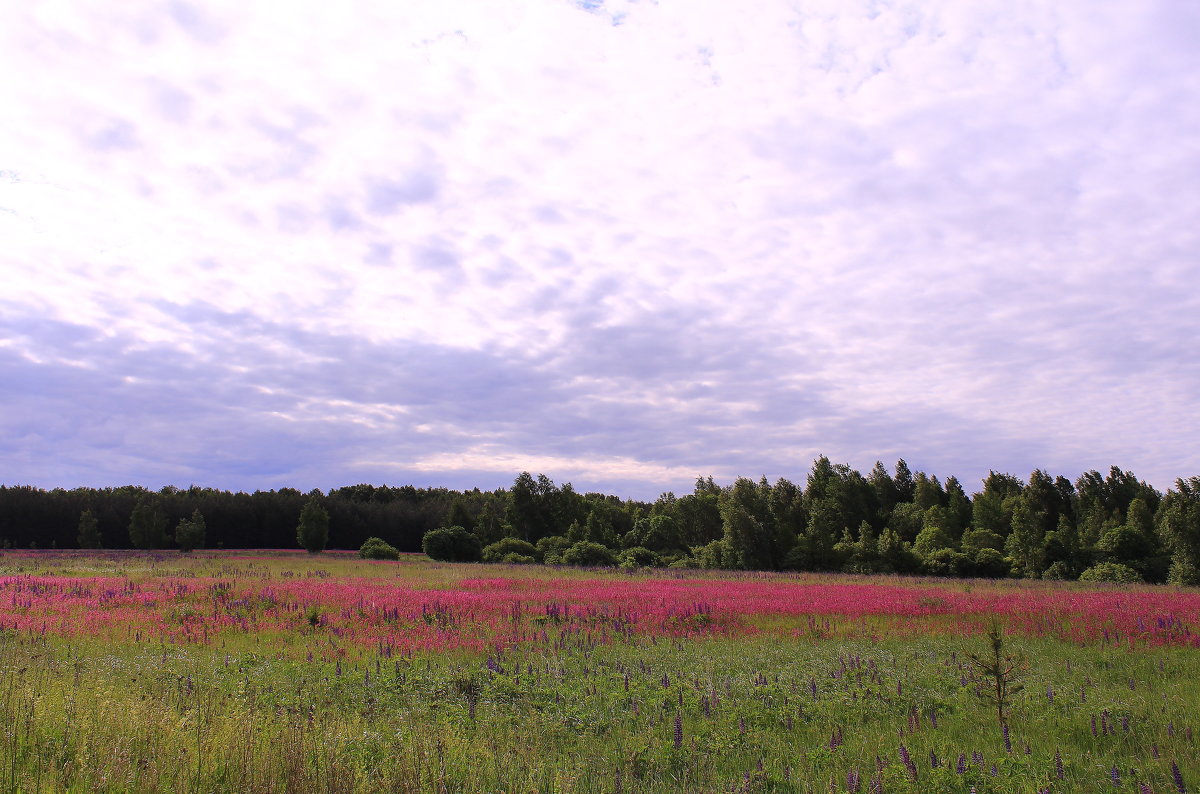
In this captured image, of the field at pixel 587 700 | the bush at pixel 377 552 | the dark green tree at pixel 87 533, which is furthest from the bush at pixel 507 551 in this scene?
the dark green tree at pixel 87 533

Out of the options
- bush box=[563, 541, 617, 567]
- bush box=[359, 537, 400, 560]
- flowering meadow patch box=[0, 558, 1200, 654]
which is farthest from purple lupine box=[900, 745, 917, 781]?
bush box=[359, 537, 400, 560]

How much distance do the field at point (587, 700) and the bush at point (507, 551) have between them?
3074 centimetres

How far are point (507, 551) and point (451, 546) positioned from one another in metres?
4.26

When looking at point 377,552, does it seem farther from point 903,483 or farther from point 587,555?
point 903,483

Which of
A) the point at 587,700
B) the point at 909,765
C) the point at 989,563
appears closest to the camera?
the point at 909,765

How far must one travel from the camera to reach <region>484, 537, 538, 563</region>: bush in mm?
48156

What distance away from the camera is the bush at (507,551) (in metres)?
48.2

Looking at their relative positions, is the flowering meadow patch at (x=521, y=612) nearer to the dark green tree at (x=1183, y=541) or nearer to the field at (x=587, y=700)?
the field at (x=587, y=700)

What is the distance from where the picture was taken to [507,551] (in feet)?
163

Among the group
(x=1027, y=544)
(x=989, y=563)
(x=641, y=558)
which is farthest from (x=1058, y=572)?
(x=641, y=558)

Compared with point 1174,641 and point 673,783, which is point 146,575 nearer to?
point 673,783

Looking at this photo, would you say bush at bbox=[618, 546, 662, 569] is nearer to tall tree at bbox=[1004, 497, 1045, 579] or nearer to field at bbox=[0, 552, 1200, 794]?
tall tree at bbox=[1004, 497, 1045, 579]

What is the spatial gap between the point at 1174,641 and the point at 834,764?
41.0 ft

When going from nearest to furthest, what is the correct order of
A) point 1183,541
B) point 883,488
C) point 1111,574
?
point 1111,574, point 1183,541, point 883,488
